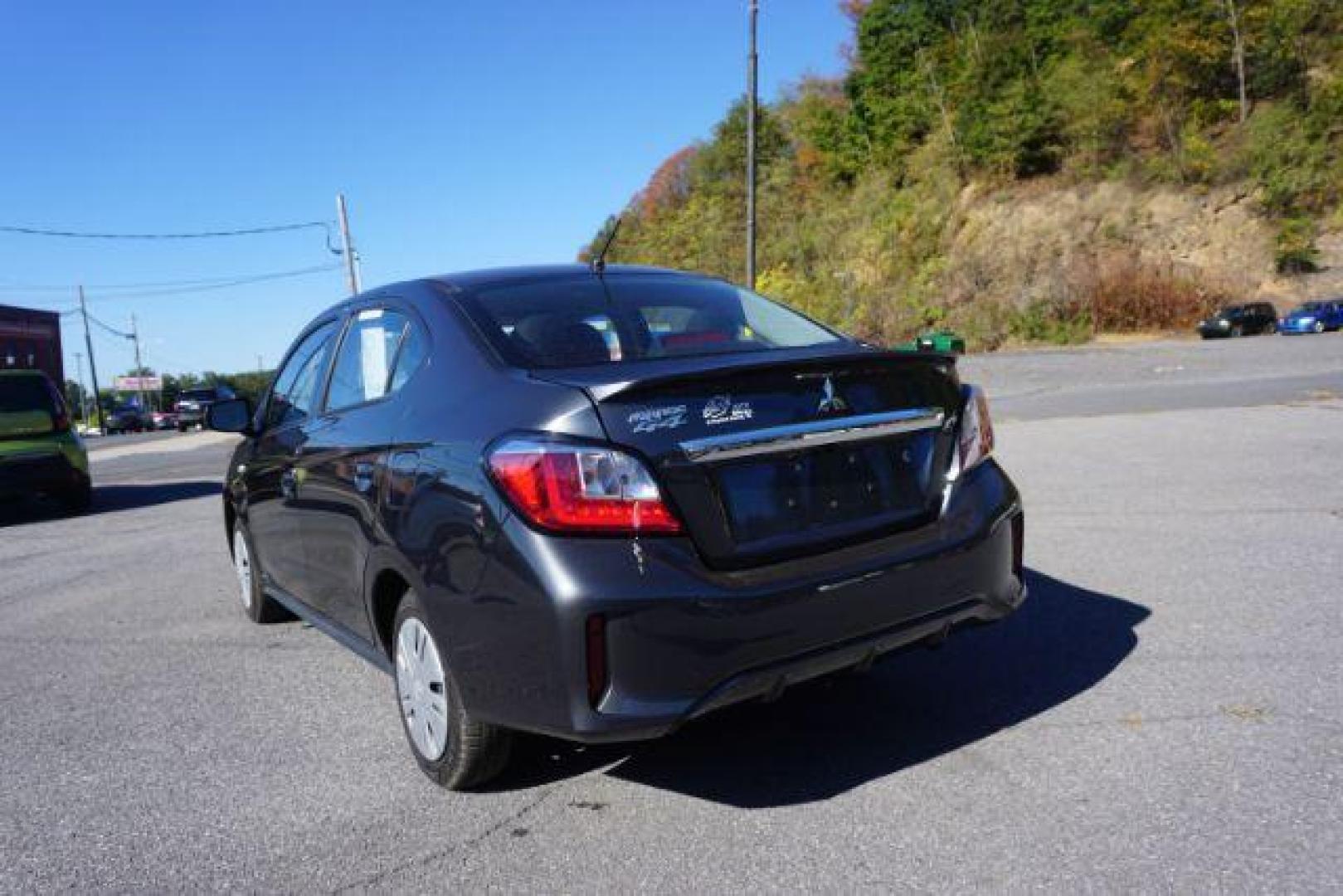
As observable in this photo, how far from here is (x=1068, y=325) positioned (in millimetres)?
39969

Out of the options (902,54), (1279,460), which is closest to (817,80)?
(902,54)

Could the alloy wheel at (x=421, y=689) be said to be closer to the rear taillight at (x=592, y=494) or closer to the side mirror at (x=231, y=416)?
the rear taillight at (x=592, y=494)

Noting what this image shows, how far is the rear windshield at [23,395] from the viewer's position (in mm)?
11727

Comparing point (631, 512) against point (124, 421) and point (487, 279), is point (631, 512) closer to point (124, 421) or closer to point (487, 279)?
point (487, 279)

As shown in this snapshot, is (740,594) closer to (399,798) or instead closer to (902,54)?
(399,798)

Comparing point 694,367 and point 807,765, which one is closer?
point 694,367

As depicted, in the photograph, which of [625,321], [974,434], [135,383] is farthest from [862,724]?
[135,383]

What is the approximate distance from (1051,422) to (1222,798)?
1131 centimetres

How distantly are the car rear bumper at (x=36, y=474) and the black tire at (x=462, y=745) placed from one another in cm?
1024

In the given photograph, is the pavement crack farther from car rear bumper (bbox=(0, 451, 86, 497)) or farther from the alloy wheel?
car rear bumper (bbox=(0, 451, 86, 497))

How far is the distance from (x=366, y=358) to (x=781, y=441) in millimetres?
1879

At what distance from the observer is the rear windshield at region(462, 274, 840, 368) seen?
3307mm

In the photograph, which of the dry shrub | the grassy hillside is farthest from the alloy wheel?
the dry shrub

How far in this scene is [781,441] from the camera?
9.37ft
